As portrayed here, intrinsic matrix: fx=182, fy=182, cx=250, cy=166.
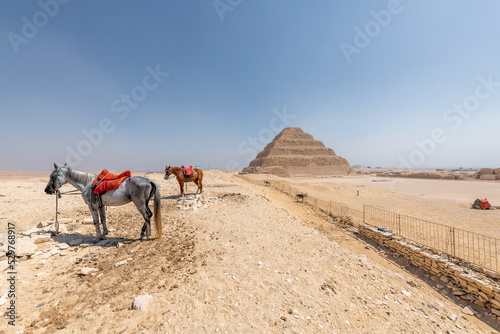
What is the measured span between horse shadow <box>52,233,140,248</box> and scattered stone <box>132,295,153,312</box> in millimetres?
3322

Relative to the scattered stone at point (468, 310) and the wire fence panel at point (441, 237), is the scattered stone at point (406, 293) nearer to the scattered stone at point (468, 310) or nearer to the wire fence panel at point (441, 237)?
the scattered stone at point (468, 310)

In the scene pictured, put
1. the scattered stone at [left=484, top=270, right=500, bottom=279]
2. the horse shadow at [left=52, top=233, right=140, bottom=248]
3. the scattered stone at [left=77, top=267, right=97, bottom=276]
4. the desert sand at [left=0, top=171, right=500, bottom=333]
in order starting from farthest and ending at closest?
the horse shadow at [left=52, top=233, right=140, bottom=248] → the scattered stone at [left=484, top=270, right=500, bottom=279] → the scattered stone at [left=77, top=267, right=97, bottom=276] → the desert sand at [left=0, top=171, right=500, bottom=333]

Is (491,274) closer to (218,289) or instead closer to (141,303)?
(218,289)

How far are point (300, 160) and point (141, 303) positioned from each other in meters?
104

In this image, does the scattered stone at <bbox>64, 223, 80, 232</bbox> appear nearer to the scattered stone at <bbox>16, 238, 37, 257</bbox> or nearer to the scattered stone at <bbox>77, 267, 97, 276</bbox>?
the scattered stone at <bbox>16, 238, 37, 257</bbox>

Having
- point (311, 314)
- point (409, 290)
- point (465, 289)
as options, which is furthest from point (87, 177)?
point (465, 289)

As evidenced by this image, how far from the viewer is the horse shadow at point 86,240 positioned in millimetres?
5642

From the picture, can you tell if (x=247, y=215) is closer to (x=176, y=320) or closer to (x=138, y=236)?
(x=138, y=236)

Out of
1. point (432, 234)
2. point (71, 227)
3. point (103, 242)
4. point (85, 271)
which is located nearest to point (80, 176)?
point (71, 227)

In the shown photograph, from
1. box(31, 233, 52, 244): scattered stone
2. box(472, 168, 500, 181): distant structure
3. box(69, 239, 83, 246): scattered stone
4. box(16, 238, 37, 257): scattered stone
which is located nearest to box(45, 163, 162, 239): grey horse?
box(69, 239, 83, 246): scattered stone

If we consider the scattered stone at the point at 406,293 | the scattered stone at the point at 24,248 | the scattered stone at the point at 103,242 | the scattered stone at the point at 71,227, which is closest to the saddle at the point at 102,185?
the scattered stone at the point at 103,242

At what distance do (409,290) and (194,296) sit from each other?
5.65 meters

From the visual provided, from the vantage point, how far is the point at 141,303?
3.11m

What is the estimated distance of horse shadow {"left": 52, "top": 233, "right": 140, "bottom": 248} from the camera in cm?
564
